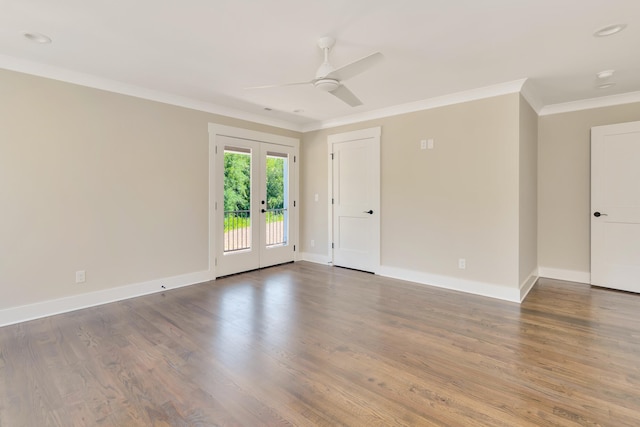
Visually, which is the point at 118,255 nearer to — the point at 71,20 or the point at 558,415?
the point at 71,20

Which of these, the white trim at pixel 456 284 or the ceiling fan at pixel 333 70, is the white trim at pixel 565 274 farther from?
the ceiling fan at pixel 333 70

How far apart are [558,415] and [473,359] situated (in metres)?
0.65

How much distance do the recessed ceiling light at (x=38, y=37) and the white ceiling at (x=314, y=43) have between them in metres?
0.06

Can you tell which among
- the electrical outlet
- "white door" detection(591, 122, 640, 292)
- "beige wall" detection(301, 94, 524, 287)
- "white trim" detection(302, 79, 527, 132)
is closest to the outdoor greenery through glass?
"white trim" detection(302, 79, 527, 132)

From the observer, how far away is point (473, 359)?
2.42m

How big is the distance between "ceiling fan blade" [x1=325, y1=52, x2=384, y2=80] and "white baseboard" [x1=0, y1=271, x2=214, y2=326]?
338cm

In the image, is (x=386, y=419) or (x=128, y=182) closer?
(x=386, y=419)

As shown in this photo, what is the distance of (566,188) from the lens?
4617 mm

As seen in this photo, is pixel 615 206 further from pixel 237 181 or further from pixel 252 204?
pixel 237 181

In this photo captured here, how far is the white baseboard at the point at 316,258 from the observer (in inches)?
227

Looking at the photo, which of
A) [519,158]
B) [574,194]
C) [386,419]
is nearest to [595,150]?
[574,194]

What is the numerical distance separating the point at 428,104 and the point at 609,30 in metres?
2.05

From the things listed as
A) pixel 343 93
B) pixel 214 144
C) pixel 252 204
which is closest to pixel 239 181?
pixel 252 204

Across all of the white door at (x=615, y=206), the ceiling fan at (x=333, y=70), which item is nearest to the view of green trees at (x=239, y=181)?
the ceiling fan at (x=333, y=70)
